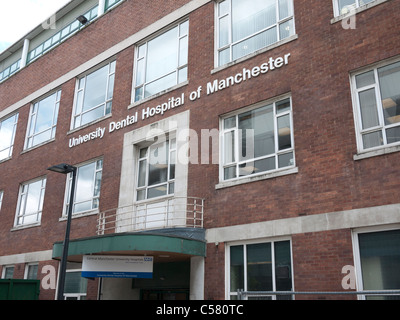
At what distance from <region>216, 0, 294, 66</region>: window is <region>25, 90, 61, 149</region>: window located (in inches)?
377

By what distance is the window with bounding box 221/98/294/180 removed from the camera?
1134 centimetres

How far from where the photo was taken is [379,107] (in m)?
9.87

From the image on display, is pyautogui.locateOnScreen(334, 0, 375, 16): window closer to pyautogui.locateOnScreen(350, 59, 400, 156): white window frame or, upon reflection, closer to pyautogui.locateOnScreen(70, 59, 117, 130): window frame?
pyautogui.locateOnScreen(350, 59, 400, 156): white window frame

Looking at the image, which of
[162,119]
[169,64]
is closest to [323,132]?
[162,119]

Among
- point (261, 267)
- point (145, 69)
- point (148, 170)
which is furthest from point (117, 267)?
point (145, 69)

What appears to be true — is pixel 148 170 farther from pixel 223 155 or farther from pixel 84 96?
→ pixel 84 96

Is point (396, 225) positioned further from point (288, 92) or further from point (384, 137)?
point (288, 92)

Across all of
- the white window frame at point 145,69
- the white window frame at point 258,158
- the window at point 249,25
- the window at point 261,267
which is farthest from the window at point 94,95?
the window at point 261,267

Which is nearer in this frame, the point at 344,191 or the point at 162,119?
the point at 344,191

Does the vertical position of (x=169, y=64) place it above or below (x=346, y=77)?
above

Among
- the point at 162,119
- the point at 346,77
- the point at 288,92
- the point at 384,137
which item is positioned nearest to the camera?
the point at 384,137

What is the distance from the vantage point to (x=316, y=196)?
33.0ft

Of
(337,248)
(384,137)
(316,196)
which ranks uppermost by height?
(384,137)

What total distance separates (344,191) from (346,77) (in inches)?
110
